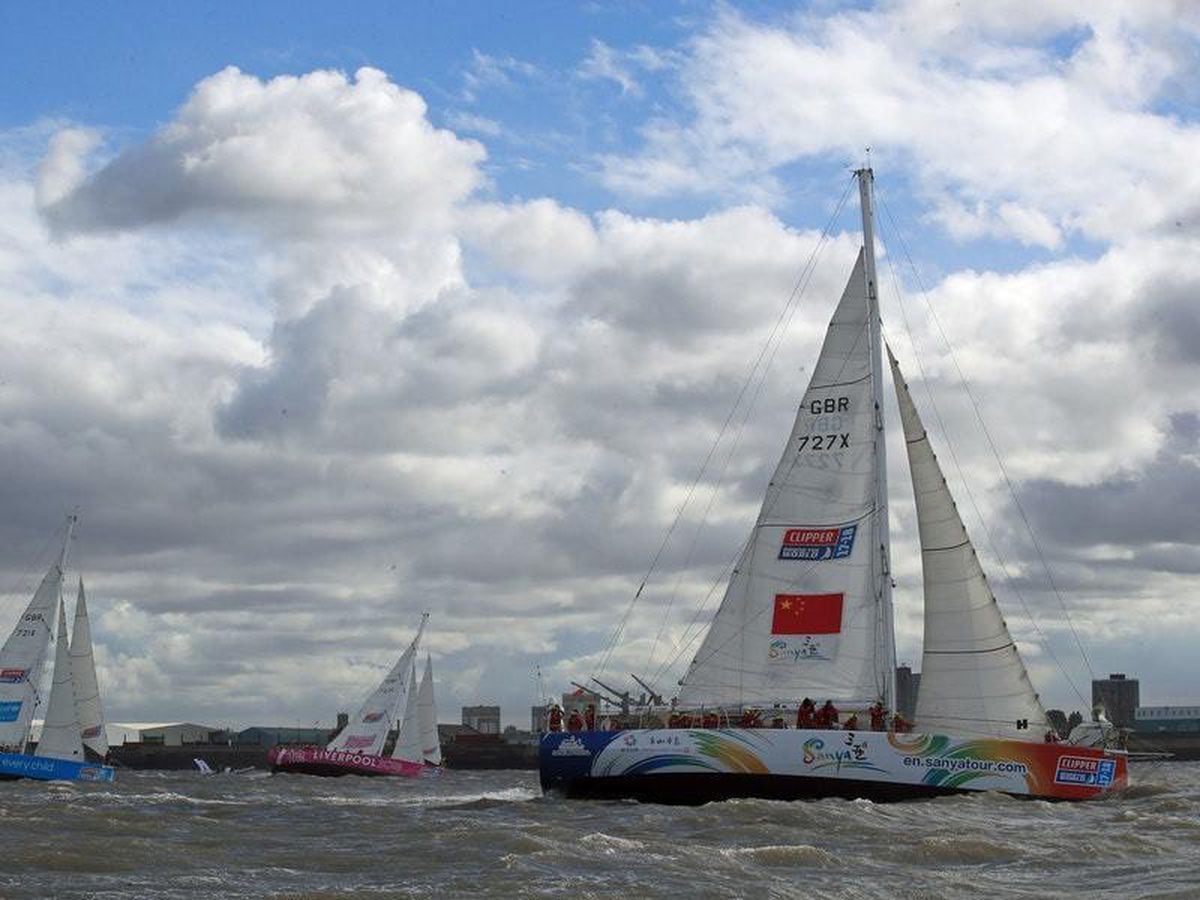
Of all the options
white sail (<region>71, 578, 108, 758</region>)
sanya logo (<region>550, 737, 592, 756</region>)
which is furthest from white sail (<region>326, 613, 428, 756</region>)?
sanya logo (<region>550, 737, 592, 756</region>)

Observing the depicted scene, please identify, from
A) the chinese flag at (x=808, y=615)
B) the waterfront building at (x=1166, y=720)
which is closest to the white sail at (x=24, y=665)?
the chinese flag at (x=808, y=615)

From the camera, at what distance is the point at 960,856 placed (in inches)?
928

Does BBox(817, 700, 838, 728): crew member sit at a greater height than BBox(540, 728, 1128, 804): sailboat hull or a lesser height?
greater

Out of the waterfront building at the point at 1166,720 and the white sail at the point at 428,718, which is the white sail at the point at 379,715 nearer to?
the white sail at the point at 428,718

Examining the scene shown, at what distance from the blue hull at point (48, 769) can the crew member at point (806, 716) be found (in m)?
28.9

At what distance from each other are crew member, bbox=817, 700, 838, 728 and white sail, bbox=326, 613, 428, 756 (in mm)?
48461

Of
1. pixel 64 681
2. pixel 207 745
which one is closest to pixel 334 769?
pixel 64 681

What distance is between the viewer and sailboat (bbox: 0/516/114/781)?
54.7 m

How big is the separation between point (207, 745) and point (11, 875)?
488ft

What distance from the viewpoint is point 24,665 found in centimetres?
5562

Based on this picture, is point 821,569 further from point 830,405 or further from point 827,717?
point 830,405

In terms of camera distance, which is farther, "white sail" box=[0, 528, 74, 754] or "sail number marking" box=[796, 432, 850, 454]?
"white sail" box=[0, 528, 74, 754]

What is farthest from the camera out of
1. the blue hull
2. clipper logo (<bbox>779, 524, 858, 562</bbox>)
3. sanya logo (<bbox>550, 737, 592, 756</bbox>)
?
the blue hull

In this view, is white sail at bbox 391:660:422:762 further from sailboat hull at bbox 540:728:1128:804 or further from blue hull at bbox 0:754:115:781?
sailboat hull at bbox 540:728:1128:804
